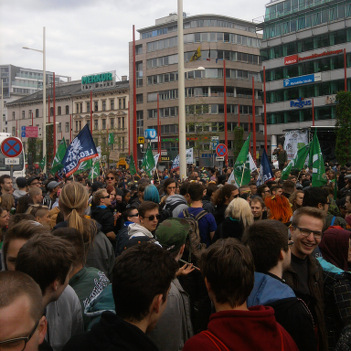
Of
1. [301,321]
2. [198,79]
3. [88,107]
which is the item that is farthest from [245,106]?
[301,321]

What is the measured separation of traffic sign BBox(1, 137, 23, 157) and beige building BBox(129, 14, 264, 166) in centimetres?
5266

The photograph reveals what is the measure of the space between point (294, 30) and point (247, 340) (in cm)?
5817

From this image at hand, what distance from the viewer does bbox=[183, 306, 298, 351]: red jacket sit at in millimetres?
2141

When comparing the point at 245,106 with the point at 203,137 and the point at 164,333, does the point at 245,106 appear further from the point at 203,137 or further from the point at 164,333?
the point at 164,333

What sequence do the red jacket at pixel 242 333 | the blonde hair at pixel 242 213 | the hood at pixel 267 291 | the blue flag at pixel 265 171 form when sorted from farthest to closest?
the blue flag at pixel 265 171 → the blonde hair at pixel 242 213 → the hood at pixel 267 291 → the red jacket at pixel 242 333

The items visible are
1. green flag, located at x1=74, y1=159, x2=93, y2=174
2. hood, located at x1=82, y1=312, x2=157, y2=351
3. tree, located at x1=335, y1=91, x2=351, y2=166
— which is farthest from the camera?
tree, located at x1=335, y1=91, x2=351, y2=166

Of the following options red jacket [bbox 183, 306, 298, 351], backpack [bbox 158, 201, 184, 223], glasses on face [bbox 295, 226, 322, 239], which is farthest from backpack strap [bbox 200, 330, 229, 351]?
backpack [bbox 158, 201, 184, 223]

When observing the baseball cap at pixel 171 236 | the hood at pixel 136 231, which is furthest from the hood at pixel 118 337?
the hood at pixel 136 231

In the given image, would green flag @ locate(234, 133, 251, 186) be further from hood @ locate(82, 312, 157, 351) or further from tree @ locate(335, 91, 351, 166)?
tree @ locate(335, 91, 351, 166)

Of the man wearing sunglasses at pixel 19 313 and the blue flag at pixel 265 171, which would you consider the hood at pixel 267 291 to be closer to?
the man wearing sunglasses at pixel 19 313

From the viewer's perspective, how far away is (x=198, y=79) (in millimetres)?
66500

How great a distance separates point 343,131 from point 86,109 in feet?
203

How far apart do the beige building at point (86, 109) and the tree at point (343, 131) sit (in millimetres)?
44497

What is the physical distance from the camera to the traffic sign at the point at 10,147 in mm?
11415
